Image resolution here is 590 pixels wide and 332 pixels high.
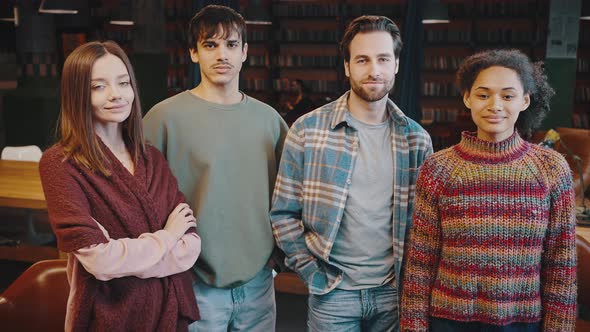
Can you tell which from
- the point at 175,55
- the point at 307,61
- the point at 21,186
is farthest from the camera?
the point at 175,55

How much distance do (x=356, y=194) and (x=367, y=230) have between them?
11 centimetres

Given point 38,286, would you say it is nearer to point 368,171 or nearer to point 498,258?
point 368,171

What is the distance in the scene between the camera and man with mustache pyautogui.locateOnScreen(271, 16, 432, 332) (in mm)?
1748

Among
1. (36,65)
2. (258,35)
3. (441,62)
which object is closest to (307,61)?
(258,35)

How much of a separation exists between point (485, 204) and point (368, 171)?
0.41 metres

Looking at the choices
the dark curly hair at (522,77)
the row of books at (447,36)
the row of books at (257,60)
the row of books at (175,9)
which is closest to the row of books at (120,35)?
the row of books at (175,9)

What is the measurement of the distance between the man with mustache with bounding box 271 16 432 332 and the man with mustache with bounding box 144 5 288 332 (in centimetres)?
10

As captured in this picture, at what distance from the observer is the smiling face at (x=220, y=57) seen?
1.86 m

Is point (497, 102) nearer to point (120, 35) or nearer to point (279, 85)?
point (279, 85)

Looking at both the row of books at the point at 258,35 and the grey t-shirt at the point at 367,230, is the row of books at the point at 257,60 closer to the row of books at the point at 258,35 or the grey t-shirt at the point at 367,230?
the row of books at the point at 258,35

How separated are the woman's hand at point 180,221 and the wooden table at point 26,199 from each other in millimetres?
1826

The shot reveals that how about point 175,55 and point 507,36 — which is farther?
point 175,55

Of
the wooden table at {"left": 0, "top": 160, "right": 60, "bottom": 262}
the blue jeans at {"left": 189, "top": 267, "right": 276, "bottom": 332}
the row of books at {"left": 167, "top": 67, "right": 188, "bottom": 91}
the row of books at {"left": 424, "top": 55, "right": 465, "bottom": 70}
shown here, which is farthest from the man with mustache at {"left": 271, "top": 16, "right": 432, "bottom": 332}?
the row of books at {"left": 167, "top": 67, "right": 188, "bottom": 91}

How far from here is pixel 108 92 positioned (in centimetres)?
155
